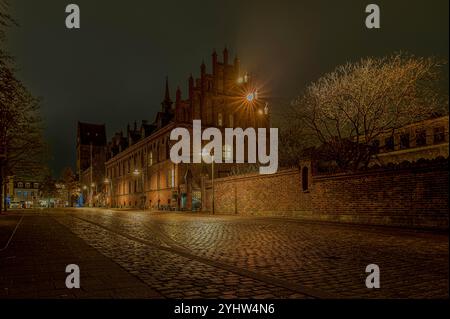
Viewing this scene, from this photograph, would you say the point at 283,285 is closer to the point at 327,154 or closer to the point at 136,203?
the point at 327,154

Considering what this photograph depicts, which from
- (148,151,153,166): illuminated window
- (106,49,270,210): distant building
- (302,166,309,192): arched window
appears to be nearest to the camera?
(302,166,309,192): arched window

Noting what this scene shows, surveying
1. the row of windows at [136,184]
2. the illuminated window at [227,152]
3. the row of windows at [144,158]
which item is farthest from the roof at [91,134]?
the illuminated window at [227,152]

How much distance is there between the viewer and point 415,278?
6.28m

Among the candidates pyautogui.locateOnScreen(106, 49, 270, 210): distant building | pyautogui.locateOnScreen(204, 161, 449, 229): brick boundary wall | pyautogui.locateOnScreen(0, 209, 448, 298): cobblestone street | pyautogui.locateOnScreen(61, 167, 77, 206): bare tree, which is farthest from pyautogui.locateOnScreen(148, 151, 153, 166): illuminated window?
pyautogui.locateOnScreen(61, 167, 77, 206): bare tree

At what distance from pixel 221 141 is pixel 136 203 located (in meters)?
25.5

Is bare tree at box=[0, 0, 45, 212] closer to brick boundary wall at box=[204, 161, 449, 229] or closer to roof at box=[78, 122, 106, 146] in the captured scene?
brick boundary wall at box=[204, 161, 449, 229]

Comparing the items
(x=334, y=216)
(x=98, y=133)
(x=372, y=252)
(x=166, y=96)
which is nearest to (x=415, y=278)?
(x=372, y=252)

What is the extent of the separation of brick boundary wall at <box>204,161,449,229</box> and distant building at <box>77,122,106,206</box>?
77042 millimetres

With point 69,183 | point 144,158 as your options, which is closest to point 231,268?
point 144,158

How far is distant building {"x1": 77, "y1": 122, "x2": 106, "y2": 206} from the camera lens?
328 ft

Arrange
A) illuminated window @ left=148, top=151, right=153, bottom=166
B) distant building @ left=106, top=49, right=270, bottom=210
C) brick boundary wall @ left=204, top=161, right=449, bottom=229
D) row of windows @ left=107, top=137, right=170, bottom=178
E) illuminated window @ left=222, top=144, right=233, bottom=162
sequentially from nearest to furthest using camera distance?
brick boundary wall @ left=204, top=161, right=449, bottom=229 → distant building @ left=106, top=49, right=270, bottom=210 → illuminated window @ left=222, top=144, right=233, bottom=162 → row of windows @ left=107, top=137, right=170, bottom=178 → illuminated window @ left=148, top=151, right=153, bottom=166

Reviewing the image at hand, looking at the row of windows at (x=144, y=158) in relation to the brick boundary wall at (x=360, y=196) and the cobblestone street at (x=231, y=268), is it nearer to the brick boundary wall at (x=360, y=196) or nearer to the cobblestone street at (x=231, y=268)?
the brick boundary wall at (x=360, y=196)

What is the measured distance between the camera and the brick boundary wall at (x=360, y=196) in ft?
50.0

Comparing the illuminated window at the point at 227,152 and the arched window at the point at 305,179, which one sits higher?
the illuminated window at the point at 227,152
